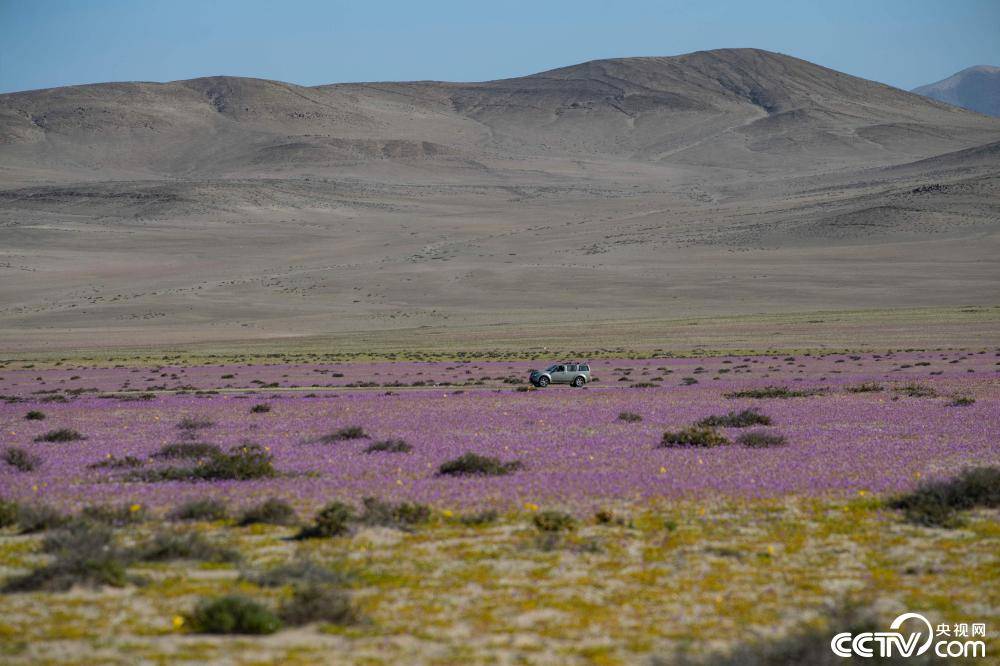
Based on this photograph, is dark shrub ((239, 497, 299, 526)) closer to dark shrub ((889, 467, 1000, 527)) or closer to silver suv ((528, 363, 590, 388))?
dark shrub ((889, 467, 1000, 527))

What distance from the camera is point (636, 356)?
56062mm

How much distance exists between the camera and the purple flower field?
1366 cm

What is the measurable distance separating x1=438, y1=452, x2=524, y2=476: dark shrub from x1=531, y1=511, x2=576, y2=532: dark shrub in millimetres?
3840

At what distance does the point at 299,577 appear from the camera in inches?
348

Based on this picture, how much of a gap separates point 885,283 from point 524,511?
3779 inches

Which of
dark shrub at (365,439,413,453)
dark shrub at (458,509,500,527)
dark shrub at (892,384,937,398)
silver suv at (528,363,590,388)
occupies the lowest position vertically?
silver suv at (528,363,590,388)

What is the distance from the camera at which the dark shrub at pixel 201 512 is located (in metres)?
11.9

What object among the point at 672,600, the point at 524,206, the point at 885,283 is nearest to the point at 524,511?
the point at 672,600

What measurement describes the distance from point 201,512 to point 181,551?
7.31 ft

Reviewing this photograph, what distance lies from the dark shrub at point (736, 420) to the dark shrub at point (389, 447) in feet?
23.4

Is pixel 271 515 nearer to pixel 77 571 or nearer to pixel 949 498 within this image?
pixel 77 571

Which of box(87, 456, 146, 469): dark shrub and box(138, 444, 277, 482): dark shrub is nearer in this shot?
box(138, 444, 277, 482): dark shrub

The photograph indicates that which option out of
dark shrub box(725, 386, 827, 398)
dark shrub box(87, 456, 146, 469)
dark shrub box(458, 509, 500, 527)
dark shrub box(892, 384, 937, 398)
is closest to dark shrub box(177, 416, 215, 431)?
dark shrub box(87, 456, 146, 469)

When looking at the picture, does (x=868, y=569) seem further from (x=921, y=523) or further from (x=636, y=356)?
(x=636, y=356)
